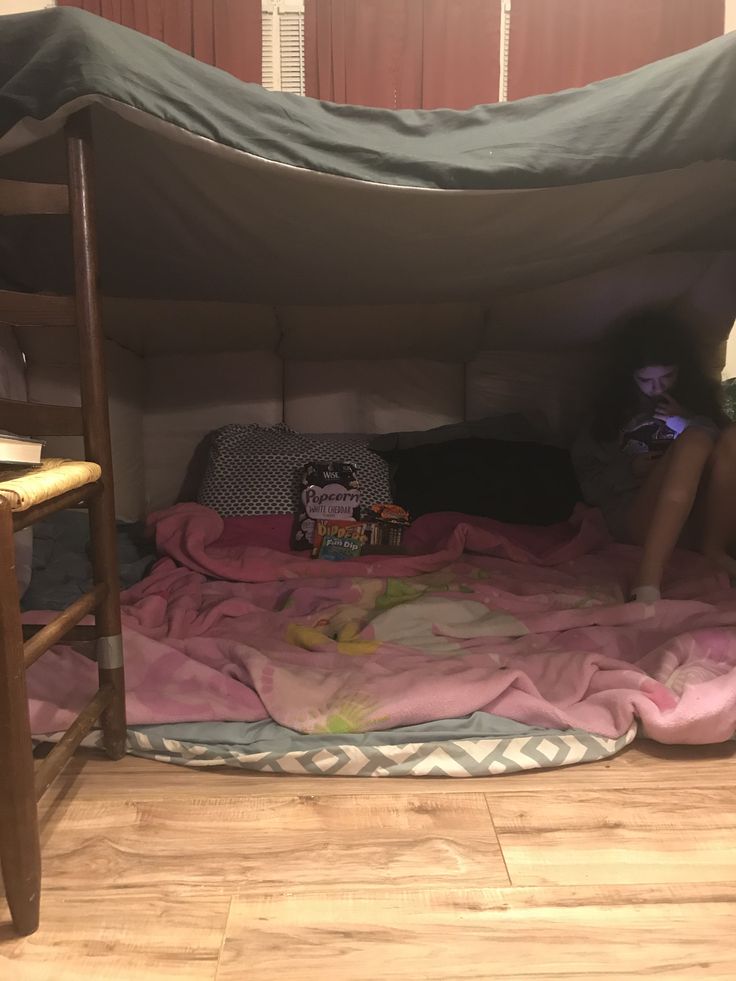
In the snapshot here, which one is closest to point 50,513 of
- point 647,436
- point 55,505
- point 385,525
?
point 55,505

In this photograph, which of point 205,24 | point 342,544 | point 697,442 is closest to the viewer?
point 697,442

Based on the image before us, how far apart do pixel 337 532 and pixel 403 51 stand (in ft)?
5.50

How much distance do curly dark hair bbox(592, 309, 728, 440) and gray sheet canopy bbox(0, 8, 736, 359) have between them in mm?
222

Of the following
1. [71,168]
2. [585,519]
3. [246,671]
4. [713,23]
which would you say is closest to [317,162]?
[71,168]

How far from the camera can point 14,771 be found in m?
0.55

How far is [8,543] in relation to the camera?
542 mm

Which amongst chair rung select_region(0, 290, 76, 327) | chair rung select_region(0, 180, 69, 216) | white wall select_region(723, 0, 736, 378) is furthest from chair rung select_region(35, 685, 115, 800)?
white wall select_region(723, 0, 736, 378)

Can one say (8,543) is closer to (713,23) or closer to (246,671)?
(246,671)

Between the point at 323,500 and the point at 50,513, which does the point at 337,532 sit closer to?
the point at 323,500

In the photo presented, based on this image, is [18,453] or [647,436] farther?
[647,436]

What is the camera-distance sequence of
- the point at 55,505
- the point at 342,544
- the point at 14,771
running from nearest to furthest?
the point at 14,771 < the point at 55,505 < the point at 342,544

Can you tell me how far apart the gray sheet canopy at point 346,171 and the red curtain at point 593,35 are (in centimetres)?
114

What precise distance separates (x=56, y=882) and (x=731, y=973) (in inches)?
24.3

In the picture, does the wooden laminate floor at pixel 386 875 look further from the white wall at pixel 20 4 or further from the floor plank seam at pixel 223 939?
the white wall at pixel 20 4
